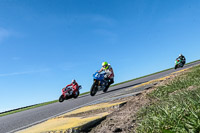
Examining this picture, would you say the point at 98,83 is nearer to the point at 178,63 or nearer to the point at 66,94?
the point at 66,94

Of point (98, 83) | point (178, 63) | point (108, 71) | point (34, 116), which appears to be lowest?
point (34, 116)

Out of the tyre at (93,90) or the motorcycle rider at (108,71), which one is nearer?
the tyre at (93,90)

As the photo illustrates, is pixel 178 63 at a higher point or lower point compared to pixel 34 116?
higher

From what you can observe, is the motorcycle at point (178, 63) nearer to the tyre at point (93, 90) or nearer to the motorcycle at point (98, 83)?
the motorcycle at point (98, 83)

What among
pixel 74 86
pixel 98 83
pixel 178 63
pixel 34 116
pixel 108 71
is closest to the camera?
pixel 34 116

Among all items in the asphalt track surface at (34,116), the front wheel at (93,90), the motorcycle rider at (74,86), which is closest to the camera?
the asphalt track surface at (34,116)

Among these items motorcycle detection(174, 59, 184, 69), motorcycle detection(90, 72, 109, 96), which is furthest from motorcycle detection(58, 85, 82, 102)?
motorcycle detection(174, 59, 184, 69)

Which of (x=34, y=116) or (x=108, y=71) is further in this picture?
(x=108, y=71)

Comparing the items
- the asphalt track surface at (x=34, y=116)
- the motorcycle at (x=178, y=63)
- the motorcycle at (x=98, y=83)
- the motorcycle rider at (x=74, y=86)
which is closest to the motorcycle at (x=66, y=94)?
the motorcycle rider at (x=74, y=86)

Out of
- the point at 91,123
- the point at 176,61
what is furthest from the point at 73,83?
the point at 176,61

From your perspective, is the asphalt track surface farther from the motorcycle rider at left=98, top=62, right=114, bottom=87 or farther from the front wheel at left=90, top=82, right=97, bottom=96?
the motorcycle rider at left=98, top=62, right=114, bottom=87

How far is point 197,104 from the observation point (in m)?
1.66

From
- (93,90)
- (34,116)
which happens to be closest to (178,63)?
(93,90)

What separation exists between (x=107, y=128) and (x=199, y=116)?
98 cm
